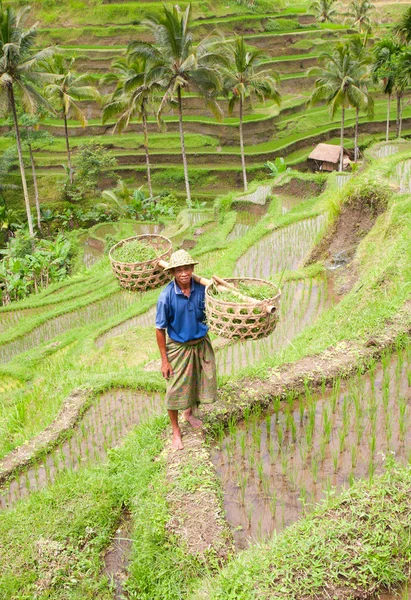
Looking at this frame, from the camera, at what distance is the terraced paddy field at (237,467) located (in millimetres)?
3180

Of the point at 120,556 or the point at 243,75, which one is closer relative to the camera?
the point at 120,556

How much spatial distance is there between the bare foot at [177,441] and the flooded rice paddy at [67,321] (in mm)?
7269

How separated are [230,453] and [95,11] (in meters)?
34.1

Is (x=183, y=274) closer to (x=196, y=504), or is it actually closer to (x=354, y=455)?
(x=196, y=504)

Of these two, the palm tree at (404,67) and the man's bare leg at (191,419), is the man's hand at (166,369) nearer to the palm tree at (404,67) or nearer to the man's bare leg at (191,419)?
the man's bare leg at (191,419)

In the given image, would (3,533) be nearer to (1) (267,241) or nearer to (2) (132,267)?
(2) (132,267)

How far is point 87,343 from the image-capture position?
29.4 ft

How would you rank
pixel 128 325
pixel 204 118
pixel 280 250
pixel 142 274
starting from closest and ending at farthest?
pixel 142 274 < pixel 128 325 < pixel 280 250 < pixel 204 118

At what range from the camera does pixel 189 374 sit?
419 cm

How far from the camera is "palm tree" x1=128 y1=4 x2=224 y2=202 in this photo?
16.1m

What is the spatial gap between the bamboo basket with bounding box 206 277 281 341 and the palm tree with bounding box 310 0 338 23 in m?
41.7

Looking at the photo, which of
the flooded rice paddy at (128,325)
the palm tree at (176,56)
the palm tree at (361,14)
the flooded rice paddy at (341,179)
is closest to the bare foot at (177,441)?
the flooded rice paddy at (128,325)

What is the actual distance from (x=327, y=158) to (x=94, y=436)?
20.2 metres

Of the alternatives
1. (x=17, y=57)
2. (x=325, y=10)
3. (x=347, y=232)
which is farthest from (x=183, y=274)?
(x=325, y=10)
